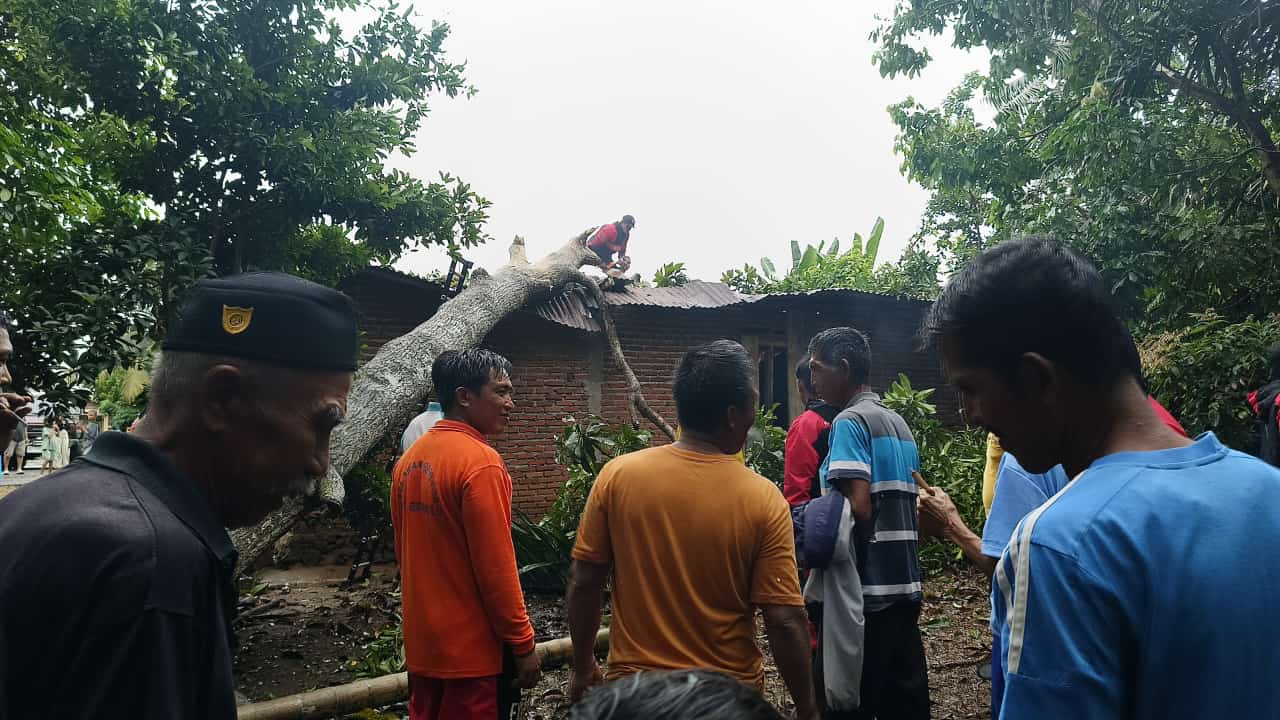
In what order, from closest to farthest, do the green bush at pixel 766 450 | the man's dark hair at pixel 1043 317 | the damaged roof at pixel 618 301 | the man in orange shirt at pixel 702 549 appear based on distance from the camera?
1. the man's dark hair at pixel 1043 317
2. the man in orange shirt at pixel 702 549
3. the green bush at pixel 766 450
4. the damaged roof at pixel 618 301

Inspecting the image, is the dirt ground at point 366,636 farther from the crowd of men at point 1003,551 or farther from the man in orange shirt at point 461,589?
the crowd of men at point 1003,551

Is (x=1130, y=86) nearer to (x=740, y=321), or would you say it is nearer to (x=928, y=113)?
(x=928, y=113)

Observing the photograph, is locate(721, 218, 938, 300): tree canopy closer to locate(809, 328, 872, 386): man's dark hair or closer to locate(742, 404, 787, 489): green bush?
locate(742, 404, 787, 489): green bush

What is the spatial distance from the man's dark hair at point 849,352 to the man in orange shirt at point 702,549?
115cm

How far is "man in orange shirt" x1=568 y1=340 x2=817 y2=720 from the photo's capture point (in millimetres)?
2314

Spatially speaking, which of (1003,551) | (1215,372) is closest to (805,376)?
(1003,551)

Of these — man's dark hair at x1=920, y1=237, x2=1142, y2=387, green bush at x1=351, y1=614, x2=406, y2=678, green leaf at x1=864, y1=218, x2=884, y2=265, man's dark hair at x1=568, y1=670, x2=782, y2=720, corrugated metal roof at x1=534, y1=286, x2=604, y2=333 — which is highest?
green leaf at x1=864, y1=218, x2=884, y2=265

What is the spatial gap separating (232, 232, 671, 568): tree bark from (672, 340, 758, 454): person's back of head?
3338mm

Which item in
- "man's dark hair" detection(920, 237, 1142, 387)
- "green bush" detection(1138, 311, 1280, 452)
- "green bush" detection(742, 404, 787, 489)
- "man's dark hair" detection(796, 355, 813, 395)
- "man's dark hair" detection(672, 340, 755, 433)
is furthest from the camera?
"green bush" detection(742, 404, 787, 489)

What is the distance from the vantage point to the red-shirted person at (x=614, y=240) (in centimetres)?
1091

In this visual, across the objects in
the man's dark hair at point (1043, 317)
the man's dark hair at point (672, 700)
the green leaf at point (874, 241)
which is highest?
the green leaf at point (874, 241)

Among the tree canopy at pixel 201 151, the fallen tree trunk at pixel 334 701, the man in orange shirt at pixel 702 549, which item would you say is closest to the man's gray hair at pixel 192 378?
the man in orange shirt at pixel 702 549

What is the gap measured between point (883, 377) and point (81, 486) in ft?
38.6

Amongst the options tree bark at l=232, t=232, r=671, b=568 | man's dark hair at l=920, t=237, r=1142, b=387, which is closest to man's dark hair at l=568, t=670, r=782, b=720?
man's dark hair at l=920, t=237, r=1142, b=387
